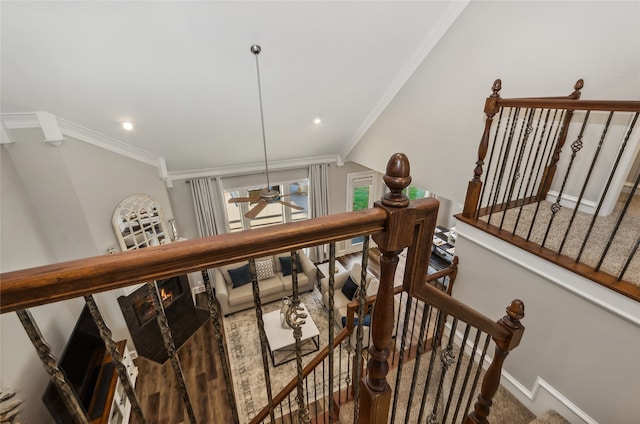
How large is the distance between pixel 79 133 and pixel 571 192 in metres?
5.48

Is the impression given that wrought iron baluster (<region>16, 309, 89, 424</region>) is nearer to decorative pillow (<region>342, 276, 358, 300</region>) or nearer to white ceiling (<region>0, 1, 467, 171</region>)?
white ceiling (<region>0, 1, 467, 171</region>)

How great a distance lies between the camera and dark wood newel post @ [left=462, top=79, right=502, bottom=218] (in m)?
2.30

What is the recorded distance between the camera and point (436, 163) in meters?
3.82

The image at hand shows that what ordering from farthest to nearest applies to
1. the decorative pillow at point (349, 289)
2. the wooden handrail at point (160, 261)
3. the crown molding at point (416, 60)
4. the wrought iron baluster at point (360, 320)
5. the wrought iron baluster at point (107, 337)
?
the decorative pillow at point (349, 289) < the crown molding at point (416, 60) < the wrought iron baluster at point (360, 320) < the wrought iron baluster at point (107, 337) < the wooden handrail at point (160, 261)

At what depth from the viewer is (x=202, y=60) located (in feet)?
9.18

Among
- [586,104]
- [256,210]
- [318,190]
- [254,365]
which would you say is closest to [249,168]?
[318,190]

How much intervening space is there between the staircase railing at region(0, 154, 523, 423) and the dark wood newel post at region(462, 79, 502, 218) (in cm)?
171

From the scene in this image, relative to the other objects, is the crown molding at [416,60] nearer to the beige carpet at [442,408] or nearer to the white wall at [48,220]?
the beige carpet at [442,408]

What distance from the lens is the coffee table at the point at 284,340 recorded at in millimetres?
4191

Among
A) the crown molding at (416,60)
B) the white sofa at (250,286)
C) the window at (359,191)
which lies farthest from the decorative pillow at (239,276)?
the crown molding at (416,60)

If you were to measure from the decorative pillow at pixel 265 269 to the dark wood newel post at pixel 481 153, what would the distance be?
12.7 ft

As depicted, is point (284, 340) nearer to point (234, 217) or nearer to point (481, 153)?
point (234, 217)

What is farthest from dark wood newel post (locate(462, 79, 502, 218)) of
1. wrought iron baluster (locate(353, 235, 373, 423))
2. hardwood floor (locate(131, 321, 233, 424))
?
hardwood floor (locate(131, 321, 233, 424))

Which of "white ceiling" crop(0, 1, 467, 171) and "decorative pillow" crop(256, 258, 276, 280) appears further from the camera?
"decorative pillow" crop(256, 258, 276, 280)
